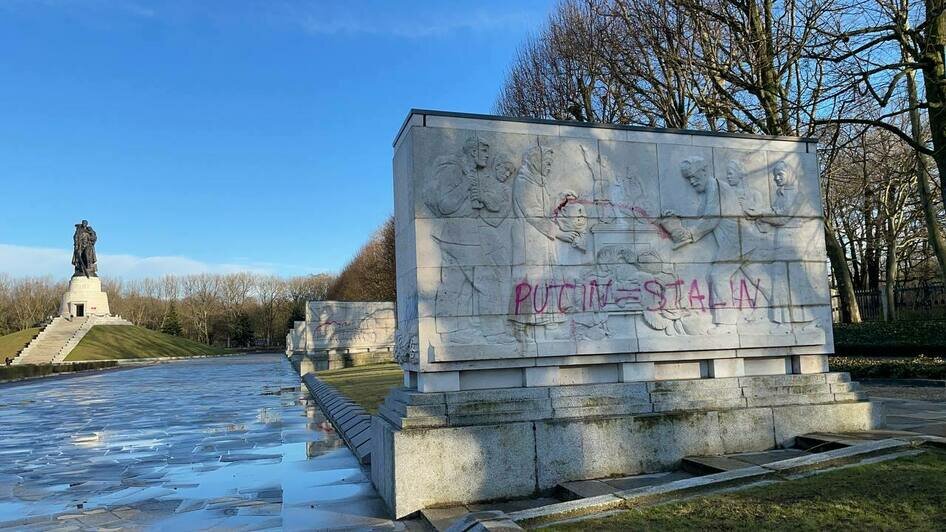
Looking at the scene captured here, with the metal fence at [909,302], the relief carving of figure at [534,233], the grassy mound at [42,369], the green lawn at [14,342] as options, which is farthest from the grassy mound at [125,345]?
the relief carving of figure at [534,233]

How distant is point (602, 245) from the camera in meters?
7.66

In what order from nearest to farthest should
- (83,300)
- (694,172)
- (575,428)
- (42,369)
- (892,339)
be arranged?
(575,428) → (694,172) → (892,339) → (42,369) → (83,300)

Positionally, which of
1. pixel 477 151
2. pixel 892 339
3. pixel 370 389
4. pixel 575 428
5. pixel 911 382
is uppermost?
pixel 477 151

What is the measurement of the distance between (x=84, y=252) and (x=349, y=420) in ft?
225

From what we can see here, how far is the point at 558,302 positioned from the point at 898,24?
1275cm

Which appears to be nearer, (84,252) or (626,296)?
(626,296)

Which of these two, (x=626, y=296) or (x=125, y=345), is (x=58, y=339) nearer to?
(x=125, y=345)

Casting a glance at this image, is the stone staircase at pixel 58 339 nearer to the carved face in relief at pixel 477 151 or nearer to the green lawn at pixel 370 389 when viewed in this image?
the green lawn at pixel 370 389

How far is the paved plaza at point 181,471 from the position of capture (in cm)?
676

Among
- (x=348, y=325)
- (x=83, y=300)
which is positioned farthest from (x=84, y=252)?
(x=348, y=325)

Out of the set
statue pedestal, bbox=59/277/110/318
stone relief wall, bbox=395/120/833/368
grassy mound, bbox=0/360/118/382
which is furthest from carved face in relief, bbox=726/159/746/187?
statue pedestal, bbox=59/277/110/318

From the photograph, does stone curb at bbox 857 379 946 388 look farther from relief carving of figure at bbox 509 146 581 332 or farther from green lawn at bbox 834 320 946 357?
relief carving of figure at bbox 509 146 581 332

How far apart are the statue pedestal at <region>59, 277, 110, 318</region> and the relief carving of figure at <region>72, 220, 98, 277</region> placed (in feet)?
2.92

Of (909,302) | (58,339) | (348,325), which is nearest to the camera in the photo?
(909,302)
